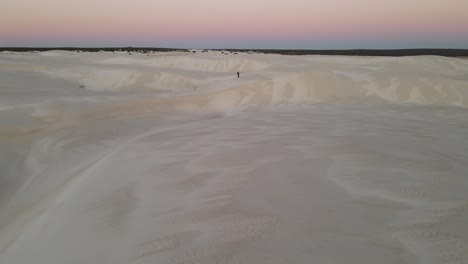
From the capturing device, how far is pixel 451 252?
1.17 meters

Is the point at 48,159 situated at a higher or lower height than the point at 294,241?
lower

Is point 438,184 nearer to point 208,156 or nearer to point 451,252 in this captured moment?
point 451,252

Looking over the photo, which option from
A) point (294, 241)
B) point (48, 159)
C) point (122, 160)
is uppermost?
point (294, 241)

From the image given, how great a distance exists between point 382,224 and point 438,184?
705 mm

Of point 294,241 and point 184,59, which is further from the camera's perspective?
point 184,59

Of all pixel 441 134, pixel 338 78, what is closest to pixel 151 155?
pixel 441 134

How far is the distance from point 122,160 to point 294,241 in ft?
6.51

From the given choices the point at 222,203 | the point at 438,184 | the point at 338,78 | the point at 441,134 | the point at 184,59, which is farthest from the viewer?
the point at 184,59

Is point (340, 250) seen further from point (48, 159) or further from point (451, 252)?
point (48, 159)

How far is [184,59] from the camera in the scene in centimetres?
2277

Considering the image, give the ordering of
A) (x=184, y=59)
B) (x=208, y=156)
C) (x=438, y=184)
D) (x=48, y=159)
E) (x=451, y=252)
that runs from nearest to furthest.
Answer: (x=451, y=252), (x=438, y=184), (x=208, y=156), (x=48, y=159), (x=184, y=59)

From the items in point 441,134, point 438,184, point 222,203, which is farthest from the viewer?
point 441,134

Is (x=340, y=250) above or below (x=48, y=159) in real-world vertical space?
above

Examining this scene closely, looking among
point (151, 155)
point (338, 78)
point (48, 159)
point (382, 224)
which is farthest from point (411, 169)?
point (338, 78)
